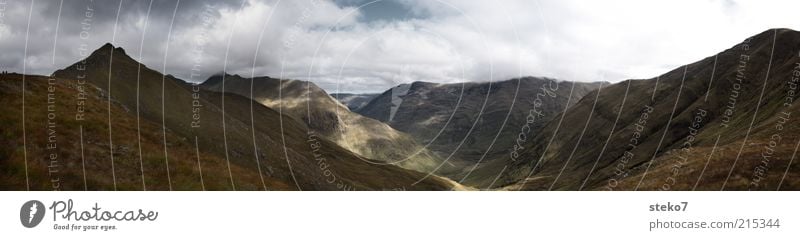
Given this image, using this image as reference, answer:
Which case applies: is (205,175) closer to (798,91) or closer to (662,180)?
(662,180)

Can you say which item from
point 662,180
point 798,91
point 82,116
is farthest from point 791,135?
point 798,91

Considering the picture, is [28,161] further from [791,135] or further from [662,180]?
[791,135]

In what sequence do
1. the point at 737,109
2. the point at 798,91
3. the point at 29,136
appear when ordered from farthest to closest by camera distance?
the point at 737,109 < the point at 798,91 < the point at 29,136

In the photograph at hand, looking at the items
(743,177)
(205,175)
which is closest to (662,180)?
(743,177)

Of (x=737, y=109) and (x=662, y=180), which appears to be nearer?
(x=662, y=180)
